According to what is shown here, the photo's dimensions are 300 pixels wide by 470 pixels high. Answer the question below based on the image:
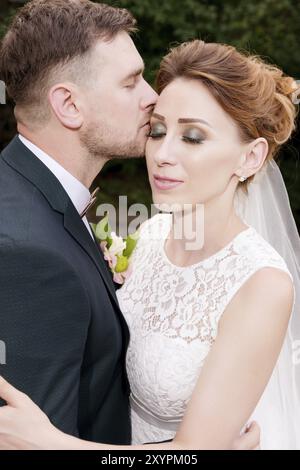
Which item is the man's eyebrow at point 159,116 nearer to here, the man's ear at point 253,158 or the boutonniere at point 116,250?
the man's ear at point 253,158

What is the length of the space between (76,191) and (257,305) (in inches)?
31.9

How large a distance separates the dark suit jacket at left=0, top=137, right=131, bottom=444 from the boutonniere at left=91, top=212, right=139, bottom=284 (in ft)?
1.40

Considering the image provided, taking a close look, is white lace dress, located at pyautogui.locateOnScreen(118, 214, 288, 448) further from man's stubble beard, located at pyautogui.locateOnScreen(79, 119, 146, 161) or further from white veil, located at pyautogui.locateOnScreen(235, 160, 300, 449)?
man's stubble beard, located at pyautogui.locateOnScreen(79, 119, 146, 161)

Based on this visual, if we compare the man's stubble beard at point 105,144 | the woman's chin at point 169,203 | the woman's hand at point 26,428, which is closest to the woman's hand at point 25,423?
the woman's hand at point 26,428

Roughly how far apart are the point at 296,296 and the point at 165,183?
87cm

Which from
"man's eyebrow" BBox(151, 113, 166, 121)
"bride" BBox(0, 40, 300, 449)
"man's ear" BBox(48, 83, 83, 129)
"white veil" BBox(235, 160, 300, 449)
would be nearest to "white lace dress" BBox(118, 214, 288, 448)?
"bride" BBox(0, 40, 300, 449)

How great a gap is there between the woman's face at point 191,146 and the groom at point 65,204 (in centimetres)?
19

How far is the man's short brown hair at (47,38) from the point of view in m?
2.68

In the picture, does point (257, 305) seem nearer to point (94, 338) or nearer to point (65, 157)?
point (94, 338)

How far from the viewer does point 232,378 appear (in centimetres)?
230

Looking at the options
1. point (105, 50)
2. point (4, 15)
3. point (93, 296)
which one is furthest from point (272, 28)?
point (93, 296)

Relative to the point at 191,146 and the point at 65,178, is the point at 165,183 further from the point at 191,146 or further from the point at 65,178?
the point at 65,178

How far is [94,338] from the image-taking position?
2383 mm

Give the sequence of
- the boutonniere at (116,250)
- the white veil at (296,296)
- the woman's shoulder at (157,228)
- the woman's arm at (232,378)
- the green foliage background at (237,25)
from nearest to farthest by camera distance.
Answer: the woman's arm at (232,378) < the white veil at (296,296) < the boutonniere at (116,250) < the woman's shoulder at (157,228) < the green foliage background at (237,25)
